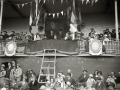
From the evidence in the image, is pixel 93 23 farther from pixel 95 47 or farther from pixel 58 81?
pixel 58 81

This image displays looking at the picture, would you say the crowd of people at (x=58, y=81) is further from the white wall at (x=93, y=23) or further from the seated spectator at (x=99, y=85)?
the white wall at (x=93, y=23)

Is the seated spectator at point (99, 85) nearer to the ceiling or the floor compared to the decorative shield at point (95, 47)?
nearer to the floor

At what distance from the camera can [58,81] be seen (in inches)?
375

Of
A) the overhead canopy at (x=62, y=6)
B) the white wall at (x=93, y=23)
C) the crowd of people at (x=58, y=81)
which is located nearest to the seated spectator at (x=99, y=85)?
the crowd of people at (x=58, y=81)

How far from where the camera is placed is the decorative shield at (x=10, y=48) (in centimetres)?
1225

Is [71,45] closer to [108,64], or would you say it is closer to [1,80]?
[108,64]

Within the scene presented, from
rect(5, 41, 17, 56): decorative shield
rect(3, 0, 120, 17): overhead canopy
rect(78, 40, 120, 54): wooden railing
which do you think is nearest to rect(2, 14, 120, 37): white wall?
rect(3, 0, 120, 17): overhead canopy

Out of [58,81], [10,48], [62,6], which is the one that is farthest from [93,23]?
[58,81]

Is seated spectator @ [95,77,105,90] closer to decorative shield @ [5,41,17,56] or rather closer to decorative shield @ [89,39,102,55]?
decorative shield @ [89,39,102,55]

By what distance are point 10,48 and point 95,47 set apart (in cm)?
522

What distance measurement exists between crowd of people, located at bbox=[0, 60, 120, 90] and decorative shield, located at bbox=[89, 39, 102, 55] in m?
1.11

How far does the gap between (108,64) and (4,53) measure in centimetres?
654

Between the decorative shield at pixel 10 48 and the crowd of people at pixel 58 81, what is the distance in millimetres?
640

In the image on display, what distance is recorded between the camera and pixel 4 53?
491 inches
